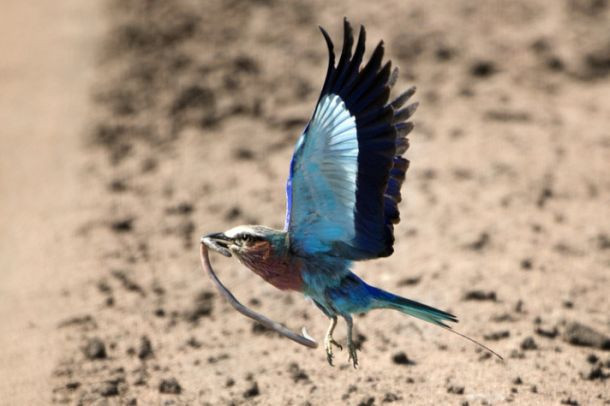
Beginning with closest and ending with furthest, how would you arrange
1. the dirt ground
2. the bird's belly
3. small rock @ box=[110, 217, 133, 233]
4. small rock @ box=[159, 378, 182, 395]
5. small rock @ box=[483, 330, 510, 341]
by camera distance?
the bird's belly
small rock @ box=[159, 378, 182, 395]
the dirt ground
small rock @ box=[483, 330, 510, 341]
small rock @ box=[110, 217, 133, 233]

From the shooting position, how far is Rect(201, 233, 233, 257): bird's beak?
4727 millimetres

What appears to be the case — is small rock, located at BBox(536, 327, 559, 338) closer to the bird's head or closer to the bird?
the bird

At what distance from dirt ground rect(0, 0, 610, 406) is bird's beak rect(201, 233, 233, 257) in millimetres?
912

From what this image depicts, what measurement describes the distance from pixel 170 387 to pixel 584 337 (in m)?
2.29

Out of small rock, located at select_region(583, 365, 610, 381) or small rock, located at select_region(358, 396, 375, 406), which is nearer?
small rock, located at select_region(358, 396, 375, 406)

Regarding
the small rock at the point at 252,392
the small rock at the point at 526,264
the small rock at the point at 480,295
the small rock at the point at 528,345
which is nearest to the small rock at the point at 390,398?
the small rock at the point at 252,392

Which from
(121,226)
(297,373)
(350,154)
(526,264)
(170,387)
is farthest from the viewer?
(121,226)

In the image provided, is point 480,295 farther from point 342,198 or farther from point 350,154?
point 350,154

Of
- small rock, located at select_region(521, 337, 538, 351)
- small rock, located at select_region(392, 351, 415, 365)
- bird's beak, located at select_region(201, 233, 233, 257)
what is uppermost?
bird's beak, located at select_region(201, 233, 233, 257)

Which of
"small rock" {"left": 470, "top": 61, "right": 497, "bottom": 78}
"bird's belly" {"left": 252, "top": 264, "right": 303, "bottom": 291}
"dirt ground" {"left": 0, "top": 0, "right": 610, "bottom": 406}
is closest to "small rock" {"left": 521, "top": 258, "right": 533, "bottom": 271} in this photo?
"dirt ground" {"left": 0, "top": 0, "right": 610, "bottom": 406}

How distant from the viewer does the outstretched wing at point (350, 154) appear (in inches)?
170

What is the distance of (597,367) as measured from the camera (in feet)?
17.3

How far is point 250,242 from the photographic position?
185 inches

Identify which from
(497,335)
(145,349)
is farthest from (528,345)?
(145,349)
